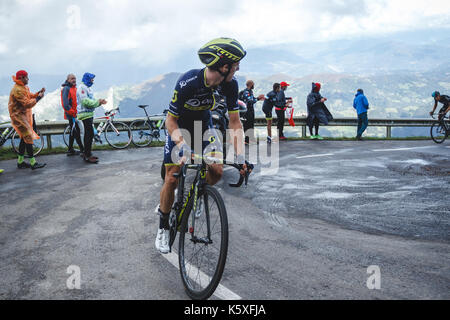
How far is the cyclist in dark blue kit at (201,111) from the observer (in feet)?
11.7

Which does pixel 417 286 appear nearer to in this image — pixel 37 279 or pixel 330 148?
pixel 37 279

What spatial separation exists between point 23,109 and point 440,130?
1565 cm

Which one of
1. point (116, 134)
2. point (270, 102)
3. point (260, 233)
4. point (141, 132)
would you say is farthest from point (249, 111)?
point (260, 233)

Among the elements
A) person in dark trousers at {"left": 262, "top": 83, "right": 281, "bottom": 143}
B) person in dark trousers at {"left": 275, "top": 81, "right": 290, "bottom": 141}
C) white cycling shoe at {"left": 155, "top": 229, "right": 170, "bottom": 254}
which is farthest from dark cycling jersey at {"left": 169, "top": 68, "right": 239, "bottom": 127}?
person in dark trousers at {"left": 275, "top": 81, "right": 290, "bottom": 141}

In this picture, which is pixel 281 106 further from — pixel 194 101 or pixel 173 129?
pixel 173 129

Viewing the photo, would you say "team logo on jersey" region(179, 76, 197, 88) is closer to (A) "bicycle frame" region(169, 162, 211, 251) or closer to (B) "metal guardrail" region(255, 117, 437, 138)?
(A) "bicycle frame" region(169, 162, 211, 251)

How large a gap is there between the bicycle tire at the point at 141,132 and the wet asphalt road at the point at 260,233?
459cm

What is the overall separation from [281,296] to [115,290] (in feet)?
5.04

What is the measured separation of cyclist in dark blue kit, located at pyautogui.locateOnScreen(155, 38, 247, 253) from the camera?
358 cm

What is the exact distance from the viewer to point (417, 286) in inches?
136

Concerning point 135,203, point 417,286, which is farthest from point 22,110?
point 417,286

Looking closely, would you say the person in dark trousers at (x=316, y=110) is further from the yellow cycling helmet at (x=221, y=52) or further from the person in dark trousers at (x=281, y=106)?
the yellow cycling helmet at (x=221, y=52)
